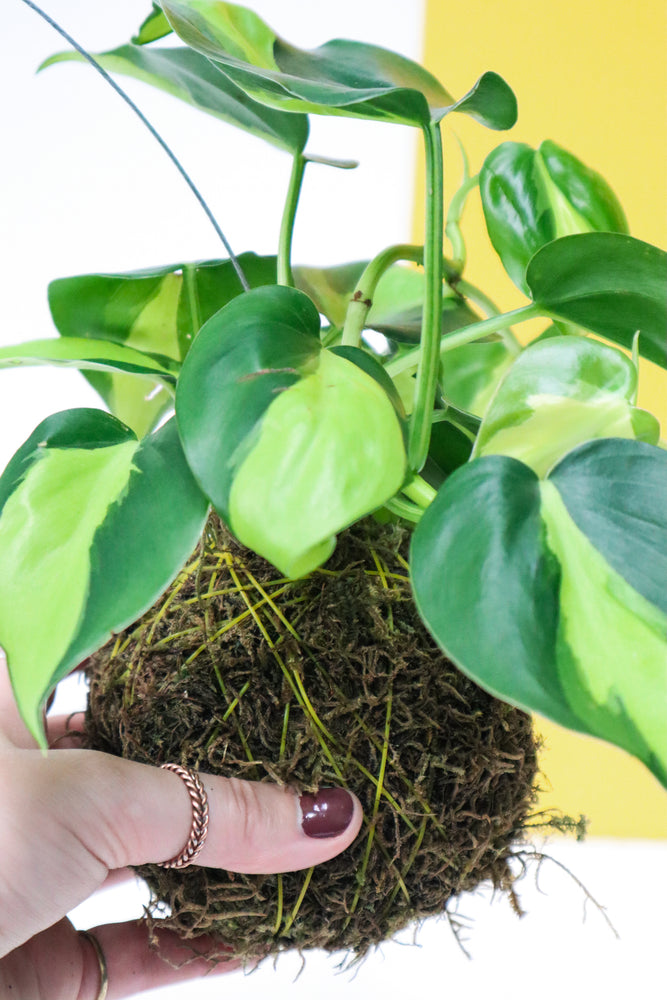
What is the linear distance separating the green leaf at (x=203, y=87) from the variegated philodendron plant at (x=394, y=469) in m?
0.01

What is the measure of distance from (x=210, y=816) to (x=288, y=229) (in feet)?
1.15

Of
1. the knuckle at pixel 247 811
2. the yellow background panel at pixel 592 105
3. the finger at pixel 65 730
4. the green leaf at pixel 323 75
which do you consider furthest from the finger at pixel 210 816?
the yellow background panel at pixel 592 105

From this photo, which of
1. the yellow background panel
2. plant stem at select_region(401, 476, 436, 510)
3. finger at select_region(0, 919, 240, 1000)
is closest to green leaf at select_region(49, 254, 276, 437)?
plant stem at select_region(401, 476, 436, 510)

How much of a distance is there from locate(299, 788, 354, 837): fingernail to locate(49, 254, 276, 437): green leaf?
30 cm

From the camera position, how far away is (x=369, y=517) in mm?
Result: 543

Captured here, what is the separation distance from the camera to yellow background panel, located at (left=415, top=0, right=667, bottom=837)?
137 cm

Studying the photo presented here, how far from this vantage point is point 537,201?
1.90ft

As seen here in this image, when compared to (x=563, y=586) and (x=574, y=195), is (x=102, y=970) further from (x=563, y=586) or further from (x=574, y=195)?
(x=574, y=195)

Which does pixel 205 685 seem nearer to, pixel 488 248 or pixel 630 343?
pixel 630 343

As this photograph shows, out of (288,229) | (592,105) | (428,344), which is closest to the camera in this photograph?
(428,344)

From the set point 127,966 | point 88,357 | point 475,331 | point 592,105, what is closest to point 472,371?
point 475,331

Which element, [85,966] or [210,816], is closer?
[210,816]

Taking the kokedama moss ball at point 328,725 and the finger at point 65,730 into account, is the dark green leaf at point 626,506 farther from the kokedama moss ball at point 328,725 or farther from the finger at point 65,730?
the finger at point 65,730

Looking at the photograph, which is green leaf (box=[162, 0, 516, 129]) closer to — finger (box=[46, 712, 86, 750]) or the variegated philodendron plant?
the variegated philodendron plant
